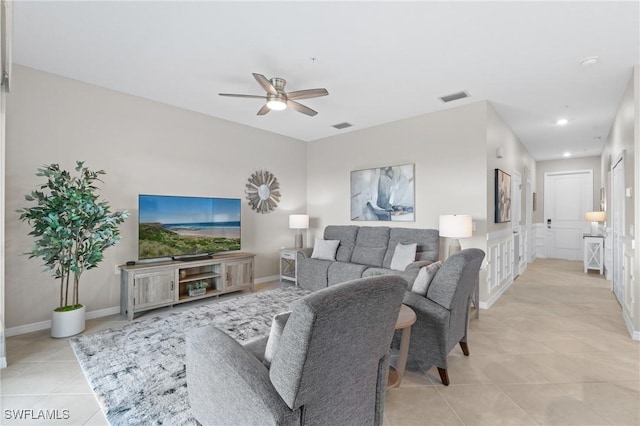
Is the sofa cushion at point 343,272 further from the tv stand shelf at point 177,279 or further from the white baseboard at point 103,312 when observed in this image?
the white baseboard at point 103,312

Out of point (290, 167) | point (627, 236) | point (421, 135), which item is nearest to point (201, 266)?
point (290, 167)

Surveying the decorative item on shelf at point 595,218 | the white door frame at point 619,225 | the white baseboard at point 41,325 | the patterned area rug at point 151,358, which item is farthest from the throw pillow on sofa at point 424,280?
the decorative item on shelf at point 595,218

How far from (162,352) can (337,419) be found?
203cm

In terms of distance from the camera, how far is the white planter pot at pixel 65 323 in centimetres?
294

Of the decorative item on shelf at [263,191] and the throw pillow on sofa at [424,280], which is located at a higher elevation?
the decorative item on shelf at [263,191]

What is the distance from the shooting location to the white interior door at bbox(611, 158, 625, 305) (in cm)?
372

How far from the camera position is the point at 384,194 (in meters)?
4.96

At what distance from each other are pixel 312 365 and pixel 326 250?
379 cm

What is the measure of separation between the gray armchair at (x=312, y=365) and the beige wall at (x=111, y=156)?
287 centimetres

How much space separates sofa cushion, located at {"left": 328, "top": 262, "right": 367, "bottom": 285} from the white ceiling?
2.28m

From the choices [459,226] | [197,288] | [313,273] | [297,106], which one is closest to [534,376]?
[459,226]

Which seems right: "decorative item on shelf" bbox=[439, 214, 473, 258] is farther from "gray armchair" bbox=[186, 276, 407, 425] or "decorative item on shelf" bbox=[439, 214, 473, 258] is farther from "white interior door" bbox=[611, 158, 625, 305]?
"gray armchair" bbox=[186, 276, 407, 425]

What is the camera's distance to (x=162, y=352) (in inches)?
102

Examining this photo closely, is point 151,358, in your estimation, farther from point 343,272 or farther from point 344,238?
point 344,238
